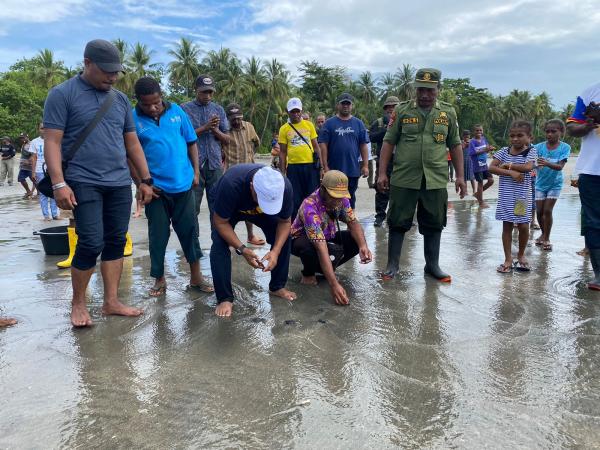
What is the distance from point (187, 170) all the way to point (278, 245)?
42.8 inches

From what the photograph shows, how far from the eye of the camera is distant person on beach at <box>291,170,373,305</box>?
153 inches

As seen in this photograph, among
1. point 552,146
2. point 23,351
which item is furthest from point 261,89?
point 23,351

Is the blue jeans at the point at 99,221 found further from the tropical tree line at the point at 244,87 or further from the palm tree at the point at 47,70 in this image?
the palm tree at the point at 47,70

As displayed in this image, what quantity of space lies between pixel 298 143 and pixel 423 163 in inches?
82.7

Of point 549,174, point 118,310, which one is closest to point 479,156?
point 549,174

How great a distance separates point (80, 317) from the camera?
3.35m

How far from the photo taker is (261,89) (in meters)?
47.2

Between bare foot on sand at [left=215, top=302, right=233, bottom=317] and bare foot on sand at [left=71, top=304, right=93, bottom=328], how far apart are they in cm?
87

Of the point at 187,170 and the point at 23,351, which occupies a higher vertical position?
the point at 187,170

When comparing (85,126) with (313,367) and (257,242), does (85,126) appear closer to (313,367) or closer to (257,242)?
(313,367)

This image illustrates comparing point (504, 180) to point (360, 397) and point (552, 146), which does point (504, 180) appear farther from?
point (360, 397)

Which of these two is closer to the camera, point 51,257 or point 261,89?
point 51,257

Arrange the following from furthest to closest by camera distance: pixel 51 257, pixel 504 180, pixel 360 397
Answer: pixel 51 257 → pixel 504 180 → pixel 360 397

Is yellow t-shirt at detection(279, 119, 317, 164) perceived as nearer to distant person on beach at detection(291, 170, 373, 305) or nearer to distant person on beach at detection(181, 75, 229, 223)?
distant person on beach at detection(181, 75, 229, 223)
